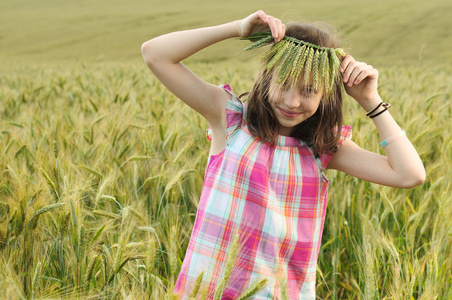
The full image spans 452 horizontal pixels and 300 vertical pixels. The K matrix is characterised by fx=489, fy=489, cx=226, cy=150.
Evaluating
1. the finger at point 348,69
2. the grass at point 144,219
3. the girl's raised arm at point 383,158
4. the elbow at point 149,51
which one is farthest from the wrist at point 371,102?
the elbow at point 149,51

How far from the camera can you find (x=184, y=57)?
1.44m

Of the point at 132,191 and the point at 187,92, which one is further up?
the point at 187,92

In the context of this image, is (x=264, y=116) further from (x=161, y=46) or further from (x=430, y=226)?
(x=430, y=226)

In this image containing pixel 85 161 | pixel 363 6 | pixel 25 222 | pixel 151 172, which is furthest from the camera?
pixel 363 6

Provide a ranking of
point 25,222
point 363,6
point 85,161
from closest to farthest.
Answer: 1. point 25,222
2. point 85,161
3. point 363,6

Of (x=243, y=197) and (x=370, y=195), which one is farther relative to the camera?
(x=370, y=195)

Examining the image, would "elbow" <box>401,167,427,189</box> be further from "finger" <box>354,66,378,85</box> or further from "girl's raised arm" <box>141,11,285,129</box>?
"girl's raised arm" <box>141,11,285,129</box>

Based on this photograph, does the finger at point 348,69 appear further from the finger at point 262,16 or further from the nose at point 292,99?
the finger at point 262,16

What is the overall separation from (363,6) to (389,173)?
3276 centimetres

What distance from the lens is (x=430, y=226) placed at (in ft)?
6.53

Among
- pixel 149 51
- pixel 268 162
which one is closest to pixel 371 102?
pixel 268 162

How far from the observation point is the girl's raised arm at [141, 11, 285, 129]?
4.63ft

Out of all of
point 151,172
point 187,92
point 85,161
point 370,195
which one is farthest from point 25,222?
point 370,195

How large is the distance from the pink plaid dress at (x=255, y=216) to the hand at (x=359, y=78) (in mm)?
235
